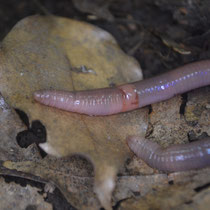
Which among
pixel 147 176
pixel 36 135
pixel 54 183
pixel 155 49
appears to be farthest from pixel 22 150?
pixel 155 49

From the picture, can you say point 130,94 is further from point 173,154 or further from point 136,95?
point 173,154

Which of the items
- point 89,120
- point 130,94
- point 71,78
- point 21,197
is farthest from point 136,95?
point 21,197

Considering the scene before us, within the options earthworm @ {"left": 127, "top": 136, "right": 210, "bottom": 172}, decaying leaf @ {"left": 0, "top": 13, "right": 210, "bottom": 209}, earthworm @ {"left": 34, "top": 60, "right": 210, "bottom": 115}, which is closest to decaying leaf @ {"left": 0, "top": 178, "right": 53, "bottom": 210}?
decaying leaf @ {"left": 0, "top": 13, "right": 210, "bottom": 209}

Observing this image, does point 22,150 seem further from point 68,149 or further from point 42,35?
point 42,35

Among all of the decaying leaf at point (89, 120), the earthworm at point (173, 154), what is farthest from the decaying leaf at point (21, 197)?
A: the earthworm at point (173, 154)

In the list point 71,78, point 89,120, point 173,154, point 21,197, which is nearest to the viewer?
point 21,197

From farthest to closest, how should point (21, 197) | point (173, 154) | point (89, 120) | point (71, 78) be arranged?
1. point (71, 78)
2. point (89, 120)
3. point (173, 154)
4. point (21, 197)

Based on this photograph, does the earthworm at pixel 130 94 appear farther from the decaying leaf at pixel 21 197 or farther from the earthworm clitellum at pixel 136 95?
the decaying leaf at pixel 21 197
